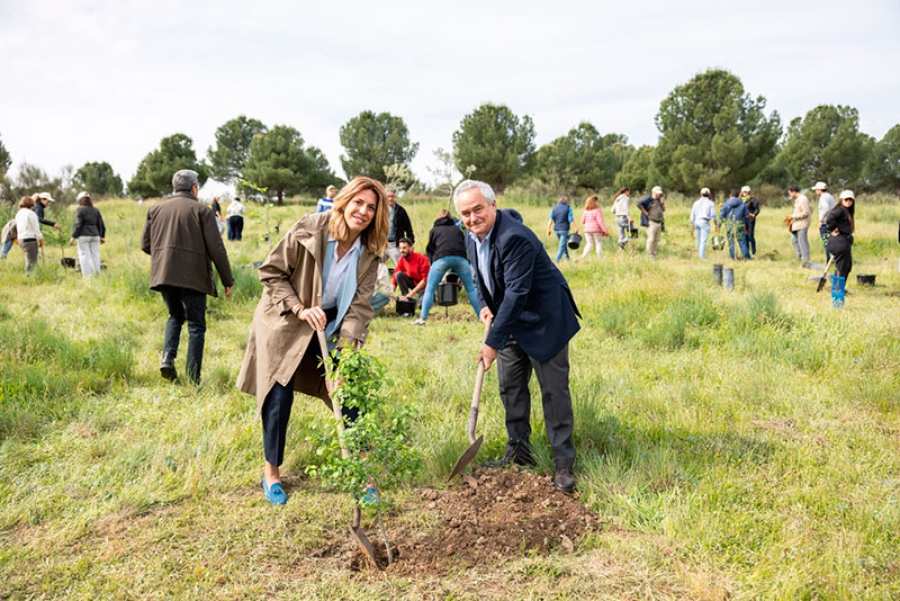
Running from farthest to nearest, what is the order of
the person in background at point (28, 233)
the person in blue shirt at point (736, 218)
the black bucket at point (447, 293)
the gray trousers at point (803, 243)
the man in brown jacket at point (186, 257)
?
1. the person in blue shirt at point (736, 218)
2. the gray trousers at point (803, 243)
3. the person in background at point (28, 233)
4. the black bucket at point (447, 293)
5. the man in brown jacket at point (186, 257)

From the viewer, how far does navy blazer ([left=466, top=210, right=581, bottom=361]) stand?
10.3 ft

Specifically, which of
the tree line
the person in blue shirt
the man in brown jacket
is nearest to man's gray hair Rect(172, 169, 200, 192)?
the man in brown jacket

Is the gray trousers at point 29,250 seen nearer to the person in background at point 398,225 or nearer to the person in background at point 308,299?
the person in background at point 398,225

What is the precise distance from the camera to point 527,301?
333 cm

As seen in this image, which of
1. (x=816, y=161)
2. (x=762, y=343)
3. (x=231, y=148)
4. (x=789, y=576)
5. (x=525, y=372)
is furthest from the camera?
(x=231, y=148)

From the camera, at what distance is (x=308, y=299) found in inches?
125

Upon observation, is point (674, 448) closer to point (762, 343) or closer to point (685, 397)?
point (685, 397)

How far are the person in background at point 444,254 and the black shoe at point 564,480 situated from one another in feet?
15.2

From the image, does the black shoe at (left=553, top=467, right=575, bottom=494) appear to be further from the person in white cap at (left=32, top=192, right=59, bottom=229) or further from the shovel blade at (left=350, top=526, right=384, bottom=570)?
the person in white cap at (left=32, top=192, right=59, bottom=229)

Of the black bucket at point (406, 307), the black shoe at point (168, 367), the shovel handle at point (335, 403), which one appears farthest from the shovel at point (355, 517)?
the black bucket at point (406, 307)

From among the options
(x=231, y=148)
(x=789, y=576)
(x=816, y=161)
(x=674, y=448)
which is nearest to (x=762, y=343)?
(x=674, y=448)

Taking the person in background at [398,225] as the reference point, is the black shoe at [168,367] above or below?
below

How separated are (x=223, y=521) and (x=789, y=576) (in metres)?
2.73

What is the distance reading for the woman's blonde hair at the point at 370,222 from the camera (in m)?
3.11
